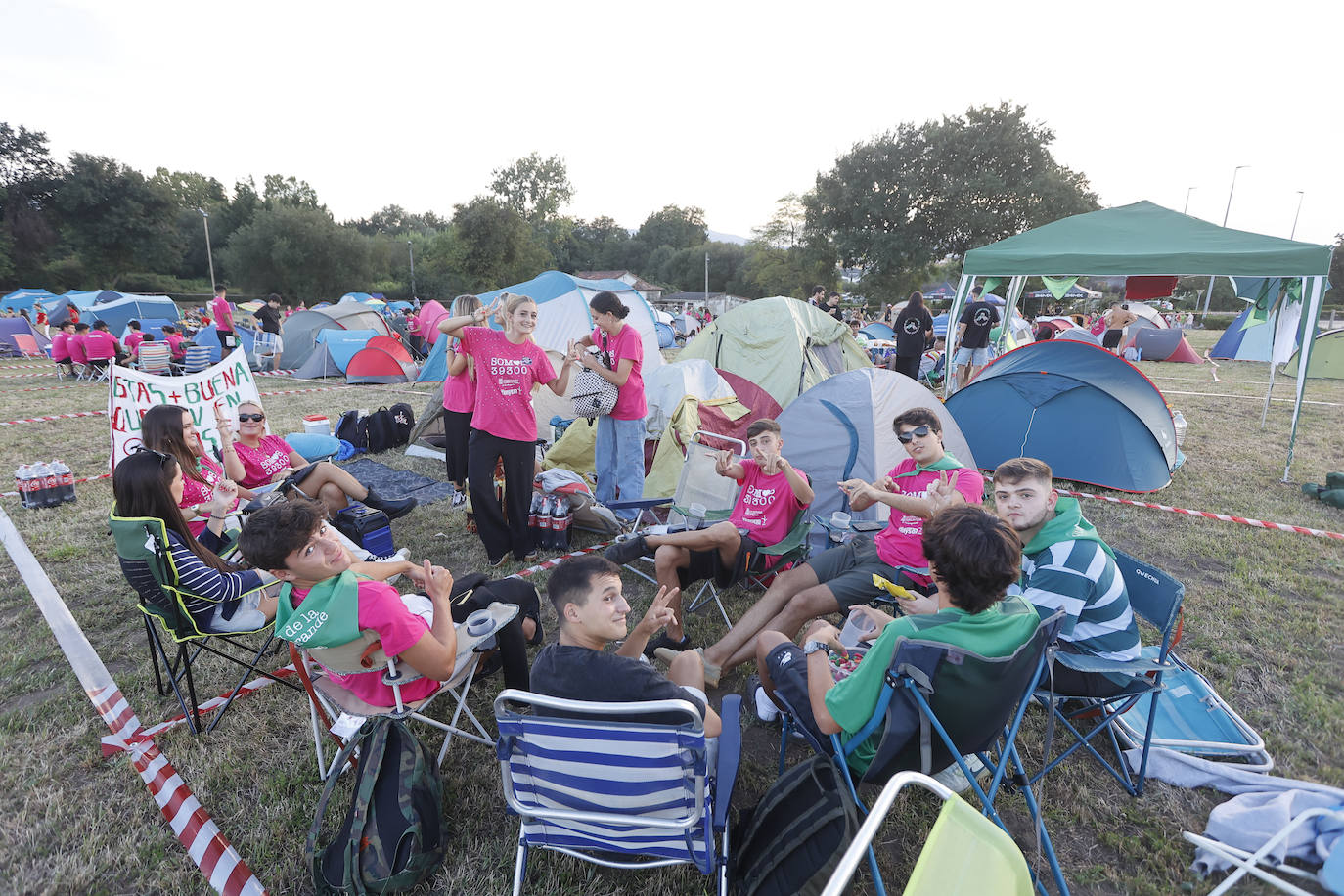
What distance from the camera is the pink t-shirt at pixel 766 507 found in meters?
3.82

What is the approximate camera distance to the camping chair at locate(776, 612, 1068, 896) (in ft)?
5.89

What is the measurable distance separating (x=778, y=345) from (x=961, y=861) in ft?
25.2

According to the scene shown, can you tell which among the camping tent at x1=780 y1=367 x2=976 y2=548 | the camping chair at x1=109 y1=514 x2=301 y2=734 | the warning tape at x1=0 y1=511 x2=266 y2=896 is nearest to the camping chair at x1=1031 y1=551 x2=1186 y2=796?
the camping tent at x1=780 y1=367 x2=976 y2=548

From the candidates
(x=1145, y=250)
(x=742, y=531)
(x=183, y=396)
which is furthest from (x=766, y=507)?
(x=1145, y=250)

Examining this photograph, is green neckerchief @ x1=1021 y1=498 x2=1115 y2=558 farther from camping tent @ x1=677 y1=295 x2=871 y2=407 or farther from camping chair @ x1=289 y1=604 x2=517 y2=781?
camping tent @ x1=677 y1=295 x2=871 y2=407

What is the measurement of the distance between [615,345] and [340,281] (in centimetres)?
4682

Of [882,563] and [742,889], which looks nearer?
[742,889]

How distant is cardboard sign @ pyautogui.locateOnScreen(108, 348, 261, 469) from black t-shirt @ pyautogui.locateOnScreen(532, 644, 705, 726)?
3.87m

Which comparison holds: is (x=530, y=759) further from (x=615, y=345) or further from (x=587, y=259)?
(x=587, y=259)

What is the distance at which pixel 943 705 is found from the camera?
73.0 inches

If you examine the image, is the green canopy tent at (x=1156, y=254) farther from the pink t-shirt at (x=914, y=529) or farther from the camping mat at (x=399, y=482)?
the camping mat at (x=399, y=482)

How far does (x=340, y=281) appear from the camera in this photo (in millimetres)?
43969

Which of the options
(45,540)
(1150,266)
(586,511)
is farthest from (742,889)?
(1150,266)

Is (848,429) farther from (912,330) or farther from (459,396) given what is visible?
(912,330)
